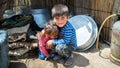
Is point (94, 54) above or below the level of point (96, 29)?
below

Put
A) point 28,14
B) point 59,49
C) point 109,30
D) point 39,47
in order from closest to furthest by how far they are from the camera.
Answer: point 59,49
point 39,47
point 109,30
point 28,14

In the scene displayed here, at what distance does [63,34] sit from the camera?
9.73 ft

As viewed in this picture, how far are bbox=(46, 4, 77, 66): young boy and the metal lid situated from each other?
49 cm

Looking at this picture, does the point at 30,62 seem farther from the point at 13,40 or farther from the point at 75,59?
the point at 75,59

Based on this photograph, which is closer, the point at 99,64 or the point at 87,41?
the point at 99,64

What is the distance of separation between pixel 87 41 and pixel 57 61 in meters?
0.63

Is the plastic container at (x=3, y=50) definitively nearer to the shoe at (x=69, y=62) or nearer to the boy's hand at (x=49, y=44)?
the boy's hand at (x=49, y=44)

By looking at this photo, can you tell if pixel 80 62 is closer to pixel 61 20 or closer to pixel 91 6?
pixel 61 20

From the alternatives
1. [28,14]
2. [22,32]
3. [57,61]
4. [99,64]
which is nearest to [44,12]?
[28,14]

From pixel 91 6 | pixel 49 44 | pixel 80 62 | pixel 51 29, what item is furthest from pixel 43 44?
pixel 91 6

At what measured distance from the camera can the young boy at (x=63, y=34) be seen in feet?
9.33

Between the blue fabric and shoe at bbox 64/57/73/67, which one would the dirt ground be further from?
the blue fabric

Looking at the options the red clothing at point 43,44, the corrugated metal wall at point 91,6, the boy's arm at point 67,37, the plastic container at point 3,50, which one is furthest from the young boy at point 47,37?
the corrugated metal wall at point 91,6

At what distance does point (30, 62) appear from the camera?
3.14 meters
